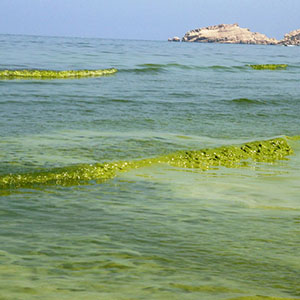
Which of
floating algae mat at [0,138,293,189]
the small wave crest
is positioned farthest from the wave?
floating algae mat at [0,138,293,189]

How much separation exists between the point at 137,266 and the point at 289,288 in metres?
1.02

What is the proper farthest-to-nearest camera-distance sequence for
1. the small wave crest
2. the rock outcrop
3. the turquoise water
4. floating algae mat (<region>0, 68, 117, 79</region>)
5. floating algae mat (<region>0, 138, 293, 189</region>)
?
the rock outcrop < floating algae mat (<region>0, 68, 117, 79</region>) < the small wave crest < floating algae mat (<region>0, 138, 293, 189</region>) < the turquoise water

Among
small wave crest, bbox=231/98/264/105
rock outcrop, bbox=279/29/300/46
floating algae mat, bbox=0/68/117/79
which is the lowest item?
small wave crest, bbox=231/98/264/105

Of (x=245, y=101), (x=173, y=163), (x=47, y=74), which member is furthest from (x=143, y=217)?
(x=47, y=74)

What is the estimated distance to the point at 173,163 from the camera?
7578mm

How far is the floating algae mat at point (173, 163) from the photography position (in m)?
6.11

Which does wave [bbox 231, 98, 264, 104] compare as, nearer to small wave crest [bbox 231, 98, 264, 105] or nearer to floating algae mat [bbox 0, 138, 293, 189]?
small wave crest [bbox 231, 98, 264, 105]

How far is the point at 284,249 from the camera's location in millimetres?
4055

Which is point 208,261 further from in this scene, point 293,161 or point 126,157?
point 293,161

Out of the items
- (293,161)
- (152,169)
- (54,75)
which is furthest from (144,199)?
(54,75)

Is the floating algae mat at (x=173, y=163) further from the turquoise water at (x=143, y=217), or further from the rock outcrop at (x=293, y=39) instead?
the rock outcrop at (x=293, y=39)

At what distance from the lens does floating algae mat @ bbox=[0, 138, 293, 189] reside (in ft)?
20.1

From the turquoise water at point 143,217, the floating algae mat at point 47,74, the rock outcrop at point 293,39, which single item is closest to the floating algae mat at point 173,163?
the turquoise water at point 143,217

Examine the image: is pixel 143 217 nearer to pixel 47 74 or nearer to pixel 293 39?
pixel 47 74
